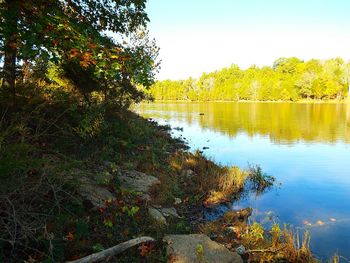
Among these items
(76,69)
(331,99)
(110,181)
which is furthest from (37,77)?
(331,99)

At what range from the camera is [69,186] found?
6.34 m

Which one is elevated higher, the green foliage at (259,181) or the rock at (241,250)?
the rock at (241,250)

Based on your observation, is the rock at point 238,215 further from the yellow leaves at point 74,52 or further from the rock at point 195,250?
the yellow leaves at point 74,52

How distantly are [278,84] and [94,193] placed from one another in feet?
353

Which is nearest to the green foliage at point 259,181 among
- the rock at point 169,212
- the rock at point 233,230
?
the rock at point 233,230

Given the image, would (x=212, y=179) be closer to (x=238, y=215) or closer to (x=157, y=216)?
(x=238, y=215)

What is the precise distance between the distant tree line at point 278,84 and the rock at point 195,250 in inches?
2393

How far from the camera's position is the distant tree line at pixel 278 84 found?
9731 centimetres

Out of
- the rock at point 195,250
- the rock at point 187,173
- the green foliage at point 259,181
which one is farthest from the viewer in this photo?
the green foliage at point 259,181


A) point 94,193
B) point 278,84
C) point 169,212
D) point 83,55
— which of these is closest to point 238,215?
point 169,212

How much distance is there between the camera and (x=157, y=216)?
7.78 metres

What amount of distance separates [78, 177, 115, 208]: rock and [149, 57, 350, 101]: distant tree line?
5930 cm

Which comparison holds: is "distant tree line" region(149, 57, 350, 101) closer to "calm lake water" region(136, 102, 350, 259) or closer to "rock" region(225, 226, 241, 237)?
"calm lake water" region(136, 102, 350, 259)

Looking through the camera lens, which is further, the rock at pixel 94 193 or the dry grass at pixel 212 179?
the dry grass at pixel 212 179
